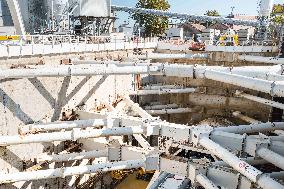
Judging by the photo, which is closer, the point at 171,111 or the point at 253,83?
the point at 253,83

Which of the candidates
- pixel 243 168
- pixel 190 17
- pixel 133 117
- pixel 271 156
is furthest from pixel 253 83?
pixel 190 17

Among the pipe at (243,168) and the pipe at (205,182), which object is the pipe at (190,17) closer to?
the pipe at (243,168)

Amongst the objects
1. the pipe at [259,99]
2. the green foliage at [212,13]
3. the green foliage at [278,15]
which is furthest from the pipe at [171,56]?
the green foliage at [212,13]

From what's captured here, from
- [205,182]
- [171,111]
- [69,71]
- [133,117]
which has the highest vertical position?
[69,71]

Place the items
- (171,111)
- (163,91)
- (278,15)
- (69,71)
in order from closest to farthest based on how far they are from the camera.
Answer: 1. (69,71)
2. (163,91)
3. (171,111)
4. (278,15)

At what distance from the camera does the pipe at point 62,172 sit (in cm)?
1373

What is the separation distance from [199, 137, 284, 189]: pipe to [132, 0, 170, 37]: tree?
4948 centimetres

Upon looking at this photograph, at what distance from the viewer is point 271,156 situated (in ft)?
35.7

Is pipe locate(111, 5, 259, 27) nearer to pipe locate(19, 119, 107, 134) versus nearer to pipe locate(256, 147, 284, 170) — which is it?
pipe locate(19, 119, 107, 134)

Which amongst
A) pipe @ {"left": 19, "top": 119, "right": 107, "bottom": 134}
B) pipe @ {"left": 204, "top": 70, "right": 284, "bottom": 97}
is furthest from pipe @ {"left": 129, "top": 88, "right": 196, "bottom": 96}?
pipe @ {"left": 204, "top": 70, "right": 284, "bottom": 97}

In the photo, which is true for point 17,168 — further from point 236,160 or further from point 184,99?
point 184,99

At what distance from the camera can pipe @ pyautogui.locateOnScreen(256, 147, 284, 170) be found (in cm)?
1038

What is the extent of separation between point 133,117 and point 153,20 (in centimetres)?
4623

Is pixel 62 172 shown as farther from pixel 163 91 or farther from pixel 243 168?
pixel 163 91
